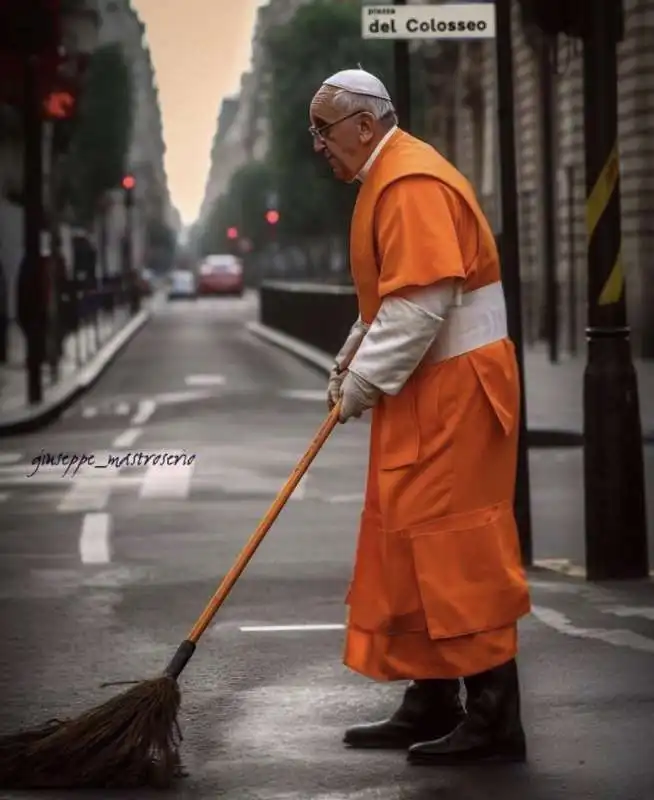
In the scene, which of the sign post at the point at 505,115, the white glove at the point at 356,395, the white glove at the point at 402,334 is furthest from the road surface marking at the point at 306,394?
the white glove at the point at 402,334

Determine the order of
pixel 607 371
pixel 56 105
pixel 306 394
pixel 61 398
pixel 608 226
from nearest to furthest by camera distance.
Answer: pixel 608 226 → pixel 607 371 → pixel 61 398 → pixel 306 394 → pixel 56 105

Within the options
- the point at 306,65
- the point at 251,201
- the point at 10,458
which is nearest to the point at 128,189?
the point at 306,65

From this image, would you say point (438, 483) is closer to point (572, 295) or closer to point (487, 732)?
point (487, 732)

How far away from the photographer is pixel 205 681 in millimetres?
6871

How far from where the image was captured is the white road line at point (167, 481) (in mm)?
12805

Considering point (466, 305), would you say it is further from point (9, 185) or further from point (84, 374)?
point (9, 185)

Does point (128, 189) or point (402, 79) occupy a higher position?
point (402, 79)

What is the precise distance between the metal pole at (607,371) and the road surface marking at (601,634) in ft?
2.78

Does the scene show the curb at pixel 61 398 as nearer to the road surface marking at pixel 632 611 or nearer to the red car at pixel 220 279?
the road surface marking at pixel 632 611

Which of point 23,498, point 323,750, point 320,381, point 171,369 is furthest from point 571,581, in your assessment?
point 171,369

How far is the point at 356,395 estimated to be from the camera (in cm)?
546

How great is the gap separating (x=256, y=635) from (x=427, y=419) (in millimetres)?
2514

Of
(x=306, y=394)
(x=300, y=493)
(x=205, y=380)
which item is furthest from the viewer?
(x=205, y=380)

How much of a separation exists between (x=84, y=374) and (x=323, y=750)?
67.2 feet
